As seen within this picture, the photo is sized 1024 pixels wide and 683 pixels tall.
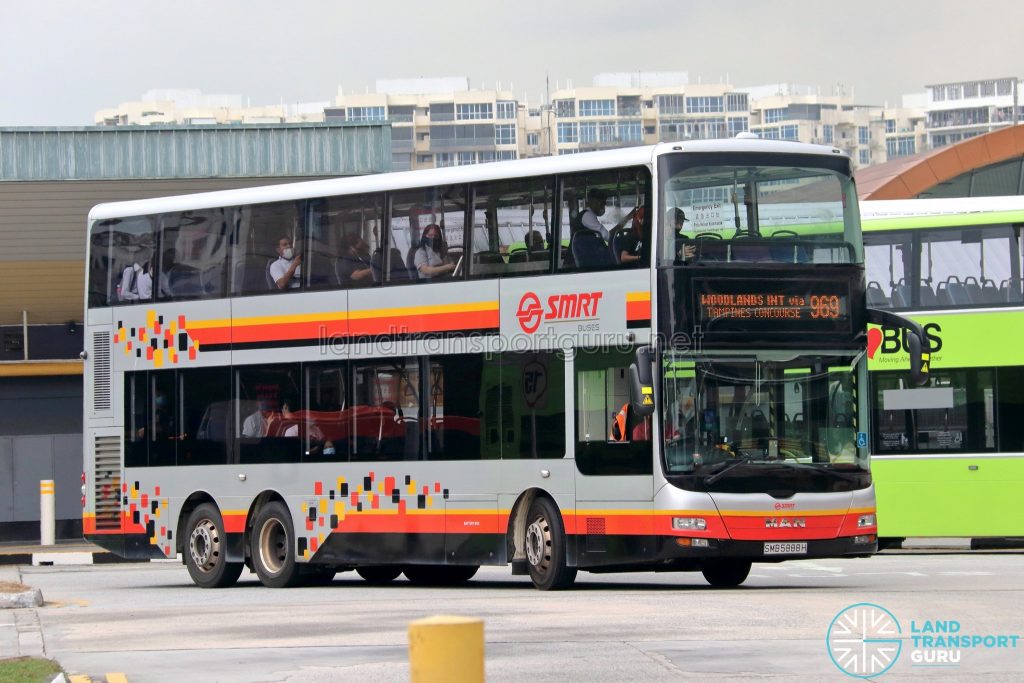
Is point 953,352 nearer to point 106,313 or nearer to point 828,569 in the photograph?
point 828,569

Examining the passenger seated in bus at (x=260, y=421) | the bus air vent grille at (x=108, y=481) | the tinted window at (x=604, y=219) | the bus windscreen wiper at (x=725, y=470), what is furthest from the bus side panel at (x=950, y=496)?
the bus air vent grille at (x=108, y=481)

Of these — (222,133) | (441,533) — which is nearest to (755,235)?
(441,533)

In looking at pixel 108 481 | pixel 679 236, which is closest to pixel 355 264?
pixel 679 236

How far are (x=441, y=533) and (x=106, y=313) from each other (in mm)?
6150

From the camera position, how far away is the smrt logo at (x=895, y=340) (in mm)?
25594

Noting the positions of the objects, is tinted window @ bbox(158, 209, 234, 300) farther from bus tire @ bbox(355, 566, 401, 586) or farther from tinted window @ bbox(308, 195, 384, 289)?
bus tire @ bbox(355, 566, 401, 586)

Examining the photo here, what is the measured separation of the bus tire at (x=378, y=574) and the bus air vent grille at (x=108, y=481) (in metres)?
3.17

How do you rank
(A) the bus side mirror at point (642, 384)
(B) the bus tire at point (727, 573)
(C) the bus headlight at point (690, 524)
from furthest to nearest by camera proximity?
1. (B) the bus tire at point (727, 573)
2. (C) the bus headlight at point (690, 524)
3. (A) the bus side mirror at point (642, 384)

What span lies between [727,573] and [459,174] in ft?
17.0

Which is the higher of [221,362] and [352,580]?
[221,362]

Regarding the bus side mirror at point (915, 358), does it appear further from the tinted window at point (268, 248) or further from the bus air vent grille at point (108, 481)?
the bus air vent grille at point (108, 481)

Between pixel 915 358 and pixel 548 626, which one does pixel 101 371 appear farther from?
pixel 548 626

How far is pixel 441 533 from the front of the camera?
19844 millimetres

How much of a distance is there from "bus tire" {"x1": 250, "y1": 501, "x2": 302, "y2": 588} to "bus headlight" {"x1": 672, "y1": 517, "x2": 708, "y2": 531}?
18.4 ft
